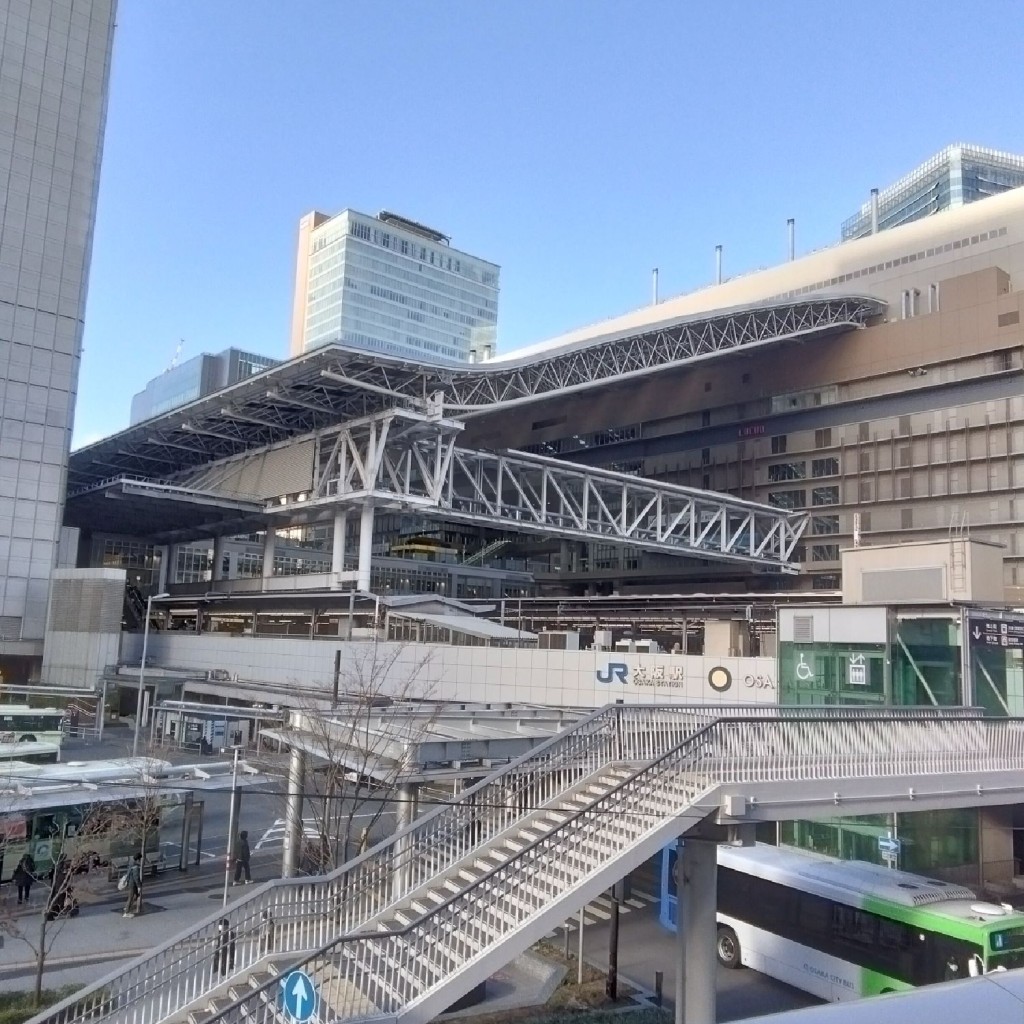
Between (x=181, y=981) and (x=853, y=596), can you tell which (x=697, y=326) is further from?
(x=181, y=981)

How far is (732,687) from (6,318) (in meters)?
46.8

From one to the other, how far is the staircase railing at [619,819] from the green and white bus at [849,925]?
82.3 inches

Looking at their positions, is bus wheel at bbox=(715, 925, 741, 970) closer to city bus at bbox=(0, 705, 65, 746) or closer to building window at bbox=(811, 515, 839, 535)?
city bus at bbox=(0, 705, 65, 746)

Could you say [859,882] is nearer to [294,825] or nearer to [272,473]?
[294,825]

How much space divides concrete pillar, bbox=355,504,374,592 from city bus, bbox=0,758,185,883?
25006 millimetres

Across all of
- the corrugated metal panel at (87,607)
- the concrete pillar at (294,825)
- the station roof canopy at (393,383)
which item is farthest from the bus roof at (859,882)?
the corrugated metal panel at (87,607)

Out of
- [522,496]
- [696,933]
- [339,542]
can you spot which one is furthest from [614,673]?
[522,496]

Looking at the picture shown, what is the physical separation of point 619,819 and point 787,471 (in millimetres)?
58079

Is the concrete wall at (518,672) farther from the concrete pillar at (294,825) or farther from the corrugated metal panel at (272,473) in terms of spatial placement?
the concrete pillar at (294,825)

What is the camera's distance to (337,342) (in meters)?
40.1

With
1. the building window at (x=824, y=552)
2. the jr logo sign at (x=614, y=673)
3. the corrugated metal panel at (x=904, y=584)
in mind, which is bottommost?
the jr logo sign at (x=614, y=673)

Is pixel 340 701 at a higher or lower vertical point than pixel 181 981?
higher

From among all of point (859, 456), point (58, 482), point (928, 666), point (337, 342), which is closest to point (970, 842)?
point (928, 666)

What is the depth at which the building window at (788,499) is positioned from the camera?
2557 inches
